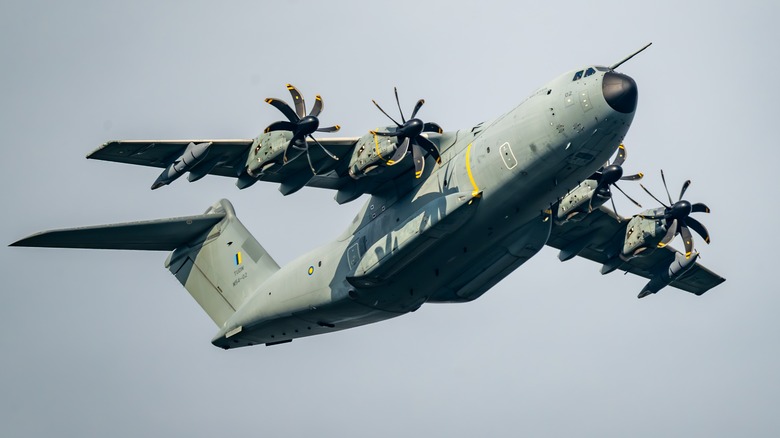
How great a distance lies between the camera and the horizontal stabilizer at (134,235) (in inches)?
954

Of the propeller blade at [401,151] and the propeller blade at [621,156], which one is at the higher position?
the propeller blade at [401,151]

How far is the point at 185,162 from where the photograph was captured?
73.3ft

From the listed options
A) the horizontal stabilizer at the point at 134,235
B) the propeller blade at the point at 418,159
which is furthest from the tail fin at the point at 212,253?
the propeller blade at the point at 418,159

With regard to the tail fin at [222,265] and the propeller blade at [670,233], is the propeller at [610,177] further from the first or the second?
the tail fin at [222,265]

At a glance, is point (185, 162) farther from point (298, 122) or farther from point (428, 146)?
point (428, 146)

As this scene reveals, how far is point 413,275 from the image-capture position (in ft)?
75.5

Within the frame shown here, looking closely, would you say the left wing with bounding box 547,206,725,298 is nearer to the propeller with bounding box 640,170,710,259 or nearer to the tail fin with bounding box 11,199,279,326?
the propeller with bounding box 640,170,710,259

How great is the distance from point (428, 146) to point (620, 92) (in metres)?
3.74

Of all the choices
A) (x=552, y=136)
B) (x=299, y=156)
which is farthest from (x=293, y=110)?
(x=552, y=136)

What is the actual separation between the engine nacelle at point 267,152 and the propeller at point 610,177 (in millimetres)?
6726

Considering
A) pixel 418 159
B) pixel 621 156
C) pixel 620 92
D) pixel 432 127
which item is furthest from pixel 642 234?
pixel 418 159

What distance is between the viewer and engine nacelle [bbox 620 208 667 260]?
86.2 ft

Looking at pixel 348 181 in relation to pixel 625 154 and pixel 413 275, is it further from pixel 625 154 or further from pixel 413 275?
pixel 625 154

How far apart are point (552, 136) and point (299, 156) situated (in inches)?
202
